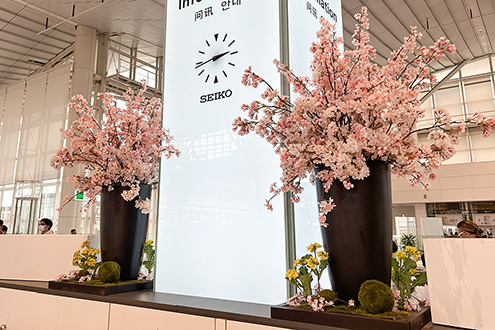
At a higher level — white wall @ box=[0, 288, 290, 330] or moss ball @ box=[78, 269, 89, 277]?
moss ball @ box=[78, 269, 89, 277]

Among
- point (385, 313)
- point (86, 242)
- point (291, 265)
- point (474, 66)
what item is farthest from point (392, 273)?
point (474, 66)

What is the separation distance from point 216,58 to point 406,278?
5.06 ft

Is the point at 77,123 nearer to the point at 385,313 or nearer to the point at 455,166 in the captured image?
the point at 385,313

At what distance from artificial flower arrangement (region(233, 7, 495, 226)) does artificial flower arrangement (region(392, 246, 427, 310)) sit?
0.97 feet

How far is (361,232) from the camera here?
4.44 ft

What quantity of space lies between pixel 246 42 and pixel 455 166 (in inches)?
489

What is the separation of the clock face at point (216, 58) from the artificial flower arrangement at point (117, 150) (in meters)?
0.45

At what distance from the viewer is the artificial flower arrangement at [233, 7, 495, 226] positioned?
4.32 feet

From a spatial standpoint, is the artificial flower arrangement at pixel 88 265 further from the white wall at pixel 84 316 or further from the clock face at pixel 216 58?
the clock face at pixel 216 58

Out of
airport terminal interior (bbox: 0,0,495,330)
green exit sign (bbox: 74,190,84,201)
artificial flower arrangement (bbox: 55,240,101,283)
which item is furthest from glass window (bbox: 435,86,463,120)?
artificial flower arrangement (bbox: 55,240,101,283)

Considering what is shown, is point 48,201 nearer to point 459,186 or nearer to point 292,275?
point 292,275

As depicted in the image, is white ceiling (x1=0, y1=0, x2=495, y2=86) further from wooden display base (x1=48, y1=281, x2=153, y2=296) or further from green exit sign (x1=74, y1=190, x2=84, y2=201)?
wooden display base (x1=48, y1=281, x2=153, y2=296)

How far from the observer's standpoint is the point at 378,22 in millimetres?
9758

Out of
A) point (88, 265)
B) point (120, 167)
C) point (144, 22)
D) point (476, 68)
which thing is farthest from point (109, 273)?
point (476, 68)
